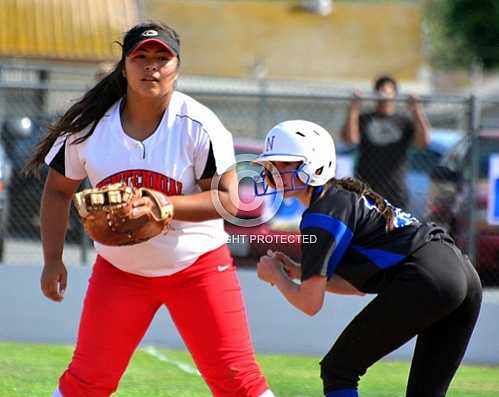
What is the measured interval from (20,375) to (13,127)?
424 centimetres

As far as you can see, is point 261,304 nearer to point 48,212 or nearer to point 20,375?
point 20,375

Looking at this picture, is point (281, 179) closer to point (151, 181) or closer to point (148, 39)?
point (151, 181)

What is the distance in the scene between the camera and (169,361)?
8812 mm

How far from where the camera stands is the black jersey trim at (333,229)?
490 cm

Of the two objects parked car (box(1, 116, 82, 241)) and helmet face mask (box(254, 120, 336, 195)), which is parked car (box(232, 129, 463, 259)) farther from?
helmet face mask (box(254, 120, 336, 195))

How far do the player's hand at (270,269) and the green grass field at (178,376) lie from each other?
236 cm

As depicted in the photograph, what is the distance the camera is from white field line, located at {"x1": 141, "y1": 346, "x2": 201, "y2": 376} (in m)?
8.39

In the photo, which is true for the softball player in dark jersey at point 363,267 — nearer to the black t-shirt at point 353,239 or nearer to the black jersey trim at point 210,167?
the black t-shirt at point 353,239

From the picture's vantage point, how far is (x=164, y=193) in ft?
16.3

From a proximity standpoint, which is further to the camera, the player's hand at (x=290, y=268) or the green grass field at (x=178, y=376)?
the green grass field at (x=178, y=376)

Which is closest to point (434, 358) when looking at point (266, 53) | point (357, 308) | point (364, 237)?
point (364, 237)

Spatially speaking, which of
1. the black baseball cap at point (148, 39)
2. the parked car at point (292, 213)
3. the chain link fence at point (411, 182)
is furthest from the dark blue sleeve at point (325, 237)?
the chain link fence at point (411, 182)

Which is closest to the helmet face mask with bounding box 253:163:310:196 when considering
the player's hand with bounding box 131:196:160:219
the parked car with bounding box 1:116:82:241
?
the player's hand with bounding box 131:196:160:219

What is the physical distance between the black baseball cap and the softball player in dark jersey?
0.59 meters
